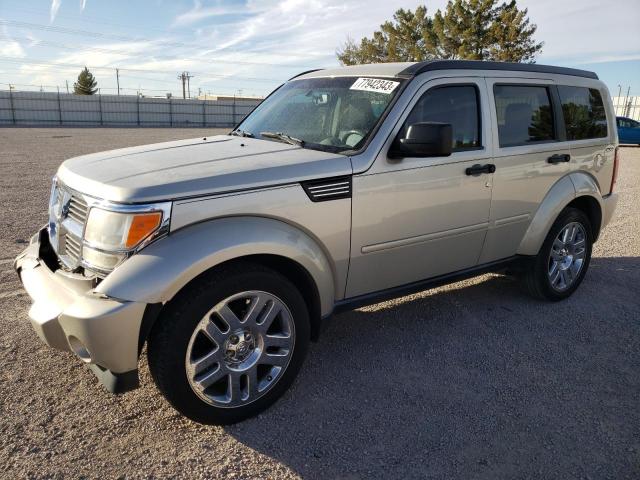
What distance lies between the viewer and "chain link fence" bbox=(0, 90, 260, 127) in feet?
132

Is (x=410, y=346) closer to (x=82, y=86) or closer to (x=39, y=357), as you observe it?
(x=39, y=357)

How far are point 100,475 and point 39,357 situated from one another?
4.47 feet

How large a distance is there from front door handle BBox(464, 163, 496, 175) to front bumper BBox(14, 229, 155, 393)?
2.42 metres

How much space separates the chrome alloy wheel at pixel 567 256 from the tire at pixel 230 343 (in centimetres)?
276

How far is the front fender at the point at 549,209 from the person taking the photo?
4.47 m

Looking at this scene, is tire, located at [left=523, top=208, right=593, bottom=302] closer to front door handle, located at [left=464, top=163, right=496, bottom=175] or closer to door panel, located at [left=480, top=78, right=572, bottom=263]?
door panel, located at [left=480, top=78, right=572, bottom=263]

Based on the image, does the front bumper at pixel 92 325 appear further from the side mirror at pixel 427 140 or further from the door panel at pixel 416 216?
the side mirror at pixel 427 140

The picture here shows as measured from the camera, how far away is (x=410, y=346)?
13.0ft

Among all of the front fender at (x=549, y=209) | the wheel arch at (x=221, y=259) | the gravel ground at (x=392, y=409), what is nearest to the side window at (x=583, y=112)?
the front fender at (x=549, y=209)

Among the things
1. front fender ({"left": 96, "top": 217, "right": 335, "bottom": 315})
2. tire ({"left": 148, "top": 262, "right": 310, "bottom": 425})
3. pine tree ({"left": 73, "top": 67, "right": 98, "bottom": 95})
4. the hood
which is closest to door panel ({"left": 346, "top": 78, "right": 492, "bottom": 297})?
the hood

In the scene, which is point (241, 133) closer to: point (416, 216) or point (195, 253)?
point (416, 216)

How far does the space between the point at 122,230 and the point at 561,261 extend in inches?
154

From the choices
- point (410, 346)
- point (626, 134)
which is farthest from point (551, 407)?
point (626, 134)

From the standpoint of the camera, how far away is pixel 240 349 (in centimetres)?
293
